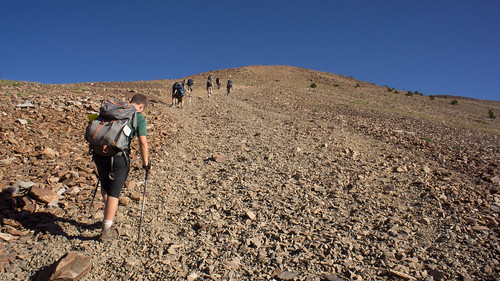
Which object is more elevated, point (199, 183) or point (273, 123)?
point (273, 123)

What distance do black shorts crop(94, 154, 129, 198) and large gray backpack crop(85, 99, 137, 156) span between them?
0.59 feet

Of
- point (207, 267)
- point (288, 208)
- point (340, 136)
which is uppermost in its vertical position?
point (340, 136)

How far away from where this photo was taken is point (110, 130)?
3766 mm

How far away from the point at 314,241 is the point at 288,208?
1.08m

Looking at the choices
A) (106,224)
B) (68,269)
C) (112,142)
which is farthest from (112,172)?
(68,269)

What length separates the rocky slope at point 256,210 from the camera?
3680 millimetres

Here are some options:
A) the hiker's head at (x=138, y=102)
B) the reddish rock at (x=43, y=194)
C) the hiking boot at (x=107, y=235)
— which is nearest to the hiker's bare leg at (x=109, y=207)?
the hiking boot at (x=107, y=235)

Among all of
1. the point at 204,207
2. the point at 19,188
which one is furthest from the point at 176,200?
the point at 19,188

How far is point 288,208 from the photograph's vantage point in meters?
5.22

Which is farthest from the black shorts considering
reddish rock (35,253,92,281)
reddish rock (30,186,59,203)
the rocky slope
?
reddish rock (30,186,59,203)

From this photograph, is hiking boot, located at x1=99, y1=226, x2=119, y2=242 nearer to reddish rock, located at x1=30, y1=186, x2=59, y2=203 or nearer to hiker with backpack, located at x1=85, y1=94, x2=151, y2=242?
hiker with backpack, located at x1=85, y1=94, x2=151, y2=242

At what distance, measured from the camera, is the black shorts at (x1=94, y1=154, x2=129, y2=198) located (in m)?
4.00

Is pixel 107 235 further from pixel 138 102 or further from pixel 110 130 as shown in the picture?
pixel 138 102

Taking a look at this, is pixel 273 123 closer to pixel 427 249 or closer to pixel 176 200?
pixel 176 200
